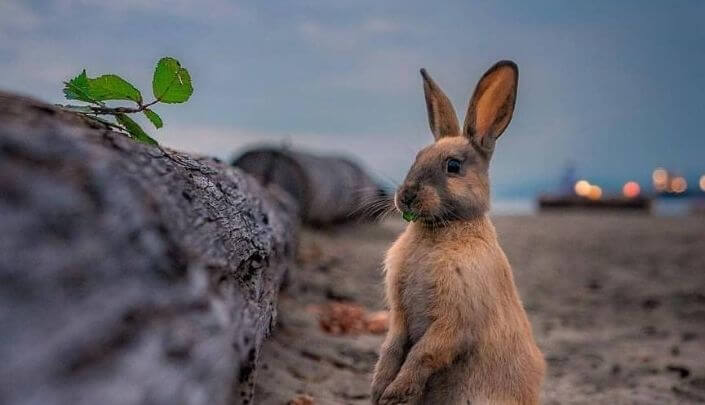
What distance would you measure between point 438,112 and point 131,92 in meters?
1.34

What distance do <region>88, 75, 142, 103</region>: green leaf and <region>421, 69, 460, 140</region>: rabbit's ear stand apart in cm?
127

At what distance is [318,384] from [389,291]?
124cm

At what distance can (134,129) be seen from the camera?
226cm

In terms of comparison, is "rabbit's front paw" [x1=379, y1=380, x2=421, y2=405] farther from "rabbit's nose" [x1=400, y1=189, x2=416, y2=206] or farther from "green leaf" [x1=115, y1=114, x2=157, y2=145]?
"green leaf" [x1=115, y1=114, x2=157, y2=145]

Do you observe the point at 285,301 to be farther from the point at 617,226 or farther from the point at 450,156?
the point at 617,226

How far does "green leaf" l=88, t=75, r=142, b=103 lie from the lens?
225cm

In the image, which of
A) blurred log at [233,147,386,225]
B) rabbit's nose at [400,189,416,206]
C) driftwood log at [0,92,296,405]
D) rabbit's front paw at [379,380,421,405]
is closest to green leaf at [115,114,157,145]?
driftwood log at [0,92,296,405]

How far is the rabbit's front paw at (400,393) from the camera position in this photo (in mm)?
2529

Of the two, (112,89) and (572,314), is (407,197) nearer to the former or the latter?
(112,89)

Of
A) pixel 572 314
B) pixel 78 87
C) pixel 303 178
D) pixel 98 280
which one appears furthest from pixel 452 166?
pixel 303 178

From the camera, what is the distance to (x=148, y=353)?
1445 millimetres

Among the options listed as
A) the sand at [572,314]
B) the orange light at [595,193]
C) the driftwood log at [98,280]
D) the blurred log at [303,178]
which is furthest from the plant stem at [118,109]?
the orange light at [595,193]

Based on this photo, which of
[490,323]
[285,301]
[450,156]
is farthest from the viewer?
[285,301]

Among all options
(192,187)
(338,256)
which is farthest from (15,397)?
(338,256)
